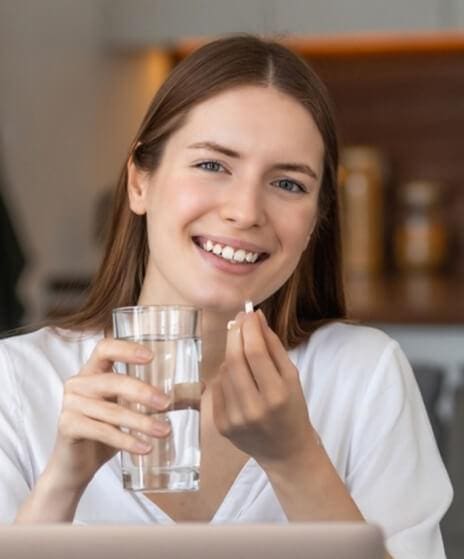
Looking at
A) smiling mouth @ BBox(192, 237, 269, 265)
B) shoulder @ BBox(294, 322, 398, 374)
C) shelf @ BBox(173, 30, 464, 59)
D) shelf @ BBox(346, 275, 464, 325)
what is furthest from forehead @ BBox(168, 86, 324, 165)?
shelf @ BBox(173, 30, 464, 59)

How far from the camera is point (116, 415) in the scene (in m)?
1.18

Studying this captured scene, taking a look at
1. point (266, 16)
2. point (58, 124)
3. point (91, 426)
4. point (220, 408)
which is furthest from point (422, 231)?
point (91, 426)

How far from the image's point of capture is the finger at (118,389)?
3.78 feet

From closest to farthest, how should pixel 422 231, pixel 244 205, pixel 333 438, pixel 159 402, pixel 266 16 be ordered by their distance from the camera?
1. pixel 159 402
2. pixel 244 205
3. pixel 333 438
4. pixel 266 16
5. pixel 422 231

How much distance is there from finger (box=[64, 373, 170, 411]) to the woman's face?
1.14ft

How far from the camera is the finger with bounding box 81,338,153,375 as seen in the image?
116 centimetres

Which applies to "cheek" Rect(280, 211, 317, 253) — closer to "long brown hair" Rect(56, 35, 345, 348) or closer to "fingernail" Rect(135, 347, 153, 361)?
"long brown hair" Rect(56, 35, 345, 348)

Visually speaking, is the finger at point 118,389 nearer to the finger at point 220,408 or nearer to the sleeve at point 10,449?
the finger at point 220,408

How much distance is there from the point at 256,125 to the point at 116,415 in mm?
491

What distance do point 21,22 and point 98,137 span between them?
23.3 inches

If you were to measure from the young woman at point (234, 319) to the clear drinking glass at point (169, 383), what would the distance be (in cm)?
15

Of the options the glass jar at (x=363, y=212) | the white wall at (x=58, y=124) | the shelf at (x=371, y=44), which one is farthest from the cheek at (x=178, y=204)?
the glass jar at (x=363, y=212)

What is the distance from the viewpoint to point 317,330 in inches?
71.3

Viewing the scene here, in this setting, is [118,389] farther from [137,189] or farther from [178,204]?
[137,189]
